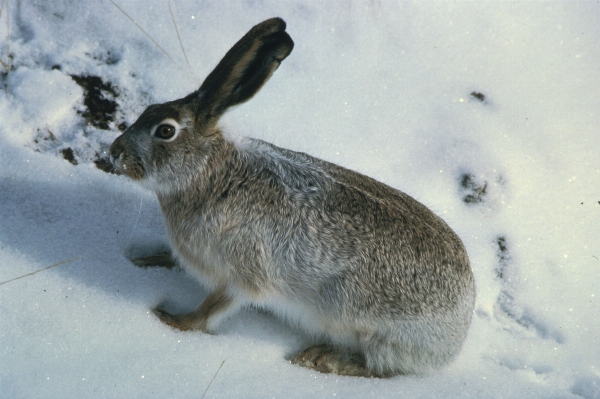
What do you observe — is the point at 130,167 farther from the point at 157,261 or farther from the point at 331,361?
the point at 331,361

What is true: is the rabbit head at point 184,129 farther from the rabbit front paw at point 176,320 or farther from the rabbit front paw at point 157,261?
the rabbit front paw at point 176,320

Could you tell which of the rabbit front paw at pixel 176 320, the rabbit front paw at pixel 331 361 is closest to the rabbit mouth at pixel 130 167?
the rabbit front paw at pixel 176 320

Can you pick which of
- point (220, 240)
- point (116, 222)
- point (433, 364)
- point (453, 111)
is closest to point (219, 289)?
point (220, 240)

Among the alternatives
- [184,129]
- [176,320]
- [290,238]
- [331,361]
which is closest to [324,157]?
[290,238]

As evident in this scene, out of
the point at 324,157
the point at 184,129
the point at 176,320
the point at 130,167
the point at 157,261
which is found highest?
the point at 324,157

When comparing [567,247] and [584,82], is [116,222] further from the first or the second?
[584,82]

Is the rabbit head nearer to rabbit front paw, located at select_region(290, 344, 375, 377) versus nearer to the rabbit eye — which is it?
the rabbit eye
